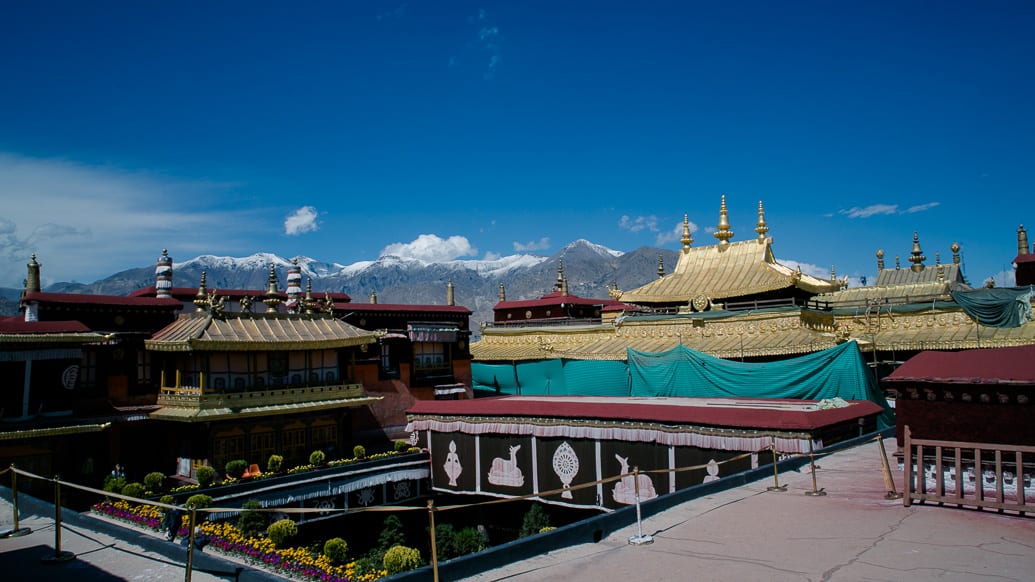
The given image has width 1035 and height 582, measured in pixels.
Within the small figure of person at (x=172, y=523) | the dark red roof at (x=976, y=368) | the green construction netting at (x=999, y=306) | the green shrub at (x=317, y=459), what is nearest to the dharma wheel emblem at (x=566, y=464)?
the green shrub at (x=317, y=459)

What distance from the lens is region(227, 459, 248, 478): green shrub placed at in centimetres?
2262

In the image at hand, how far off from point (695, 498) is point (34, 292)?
2282 cm

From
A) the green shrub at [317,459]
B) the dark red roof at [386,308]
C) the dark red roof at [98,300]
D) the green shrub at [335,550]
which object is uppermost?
the dark red roof at [98,300]

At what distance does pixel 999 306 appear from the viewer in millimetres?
25875

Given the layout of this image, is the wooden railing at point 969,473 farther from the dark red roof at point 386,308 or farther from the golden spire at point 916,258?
the golden spire at point 916,258

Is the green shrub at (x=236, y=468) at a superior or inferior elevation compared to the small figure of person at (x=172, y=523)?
inferior

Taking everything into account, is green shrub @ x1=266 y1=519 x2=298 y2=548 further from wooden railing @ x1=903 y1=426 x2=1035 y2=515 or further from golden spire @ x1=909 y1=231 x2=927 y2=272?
golden spire @ x1=909 y1=231 x2=927 y2=272

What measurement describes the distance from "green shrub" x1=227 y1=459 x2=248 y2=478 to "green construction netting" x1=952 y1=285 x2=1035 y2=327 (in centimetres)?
2718

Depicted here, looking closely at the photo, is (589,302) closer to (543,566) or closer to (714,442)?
(714,442)

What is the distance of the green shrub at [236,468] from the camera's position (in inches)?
891

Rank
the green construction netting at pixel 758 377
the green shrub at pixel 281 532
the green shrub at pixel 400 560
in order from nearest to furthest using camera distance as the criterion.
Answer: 1. the green shrub at pixel 400 560
2. the green shrub at pixel 281 532
3. the green construction netting at pixel 758 377

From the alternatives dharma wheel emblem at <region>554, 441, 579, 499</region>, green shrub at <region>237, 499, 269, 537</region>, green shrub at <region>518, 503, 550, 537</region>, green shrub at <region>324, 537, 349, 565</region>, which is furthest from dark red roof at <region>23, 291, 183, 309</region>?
dharma wheel emblem at <region>554, 441, 579, 499</region>

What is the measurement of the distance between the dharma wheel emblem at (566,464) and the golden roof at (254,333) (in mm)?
9585

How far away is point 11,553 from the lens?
11516 mm
